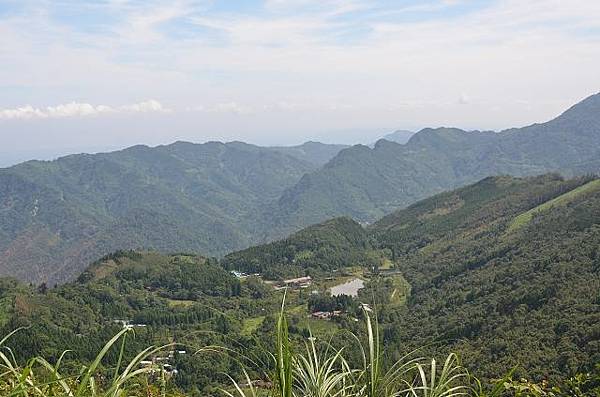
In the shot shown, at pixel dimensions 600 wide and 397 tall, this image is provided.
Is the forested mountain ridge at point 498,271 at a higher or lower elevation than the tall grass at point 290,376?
lower

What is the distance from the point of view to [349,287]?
341 ft

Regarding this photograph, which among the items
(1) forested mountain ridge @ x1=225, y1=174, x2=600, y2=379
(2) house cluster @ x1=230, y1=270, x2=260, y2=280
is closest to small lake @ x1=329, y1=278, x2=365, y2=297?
(1) forested mountain ridge @ x1=225, y1=174, x2=600, y2=379

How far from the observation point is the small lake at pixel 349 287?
99050mm

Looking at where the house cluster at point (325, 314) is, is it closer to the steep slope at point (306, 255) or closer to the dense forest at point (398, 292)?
the dense forest at point (398, 292)

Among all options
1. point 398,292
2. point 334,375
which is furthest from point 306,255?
point 334,375

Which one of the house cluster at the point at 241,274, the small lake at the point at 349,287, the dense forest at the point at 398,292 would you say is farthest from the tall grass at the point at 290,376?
the house cluster at the point at 241,274

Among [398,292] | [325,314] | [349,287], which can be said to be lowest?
[349,287]

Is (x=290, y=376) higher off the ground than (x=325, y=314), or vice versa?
(x=290, y=376)

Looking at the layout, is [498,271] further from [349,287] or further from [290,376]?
[290,376]

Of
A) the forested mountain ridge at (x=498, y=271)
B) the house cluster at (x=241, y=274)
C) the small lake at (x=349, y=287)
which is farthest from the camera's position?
the house cluster at (x=241, y=274)

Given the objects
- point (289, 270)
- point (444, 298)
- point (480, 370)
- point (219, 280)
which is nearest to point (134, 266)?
point (219, 280)

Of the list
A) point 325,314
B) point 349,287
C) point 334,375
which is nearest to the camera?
point 334,375

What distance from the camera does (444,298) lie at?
263 feet

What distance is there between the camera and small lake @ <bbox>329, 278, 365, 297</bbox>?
9905 cm
